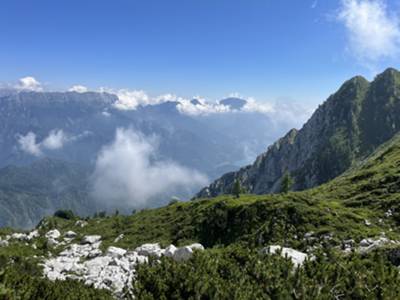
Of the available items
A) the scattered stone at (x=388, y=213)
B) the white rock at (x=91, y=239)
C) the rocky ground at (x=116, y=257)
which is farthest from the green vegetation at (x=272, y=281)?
the white rock at (x=91, y=239)

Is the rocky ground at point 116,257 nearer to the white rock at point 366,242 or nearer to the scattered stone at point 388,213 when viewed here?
the white rock at point 366,242

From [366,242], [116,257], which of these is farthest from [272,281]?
[116,257]

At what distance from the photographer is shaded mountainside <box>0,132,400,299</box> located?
1725 cm

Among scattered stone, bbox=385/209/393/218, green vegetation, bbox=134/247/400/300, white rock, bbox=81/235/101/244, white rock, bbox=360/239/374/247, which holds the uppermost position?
scattered stone, bbox=385/209/393/218

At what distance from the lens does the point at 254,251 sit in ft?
82.4

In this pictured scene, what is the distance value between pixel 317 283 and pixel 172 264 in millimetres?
8638

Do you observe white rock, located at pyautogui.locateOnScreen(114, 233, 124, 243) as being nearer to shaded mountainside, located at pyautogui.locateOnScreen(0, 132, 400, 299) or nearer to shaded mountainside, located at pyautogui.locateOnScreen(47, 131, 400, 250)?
shaded mountainside, located at pyautogui.locateOnScreen(0, 132, 400, 299)

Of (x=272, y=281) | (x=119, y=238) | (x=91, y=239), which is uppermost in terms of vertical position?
(x=119, y=238)

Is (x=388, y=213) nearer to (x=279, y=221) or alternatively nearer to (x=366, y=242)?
(x=279, y=221)

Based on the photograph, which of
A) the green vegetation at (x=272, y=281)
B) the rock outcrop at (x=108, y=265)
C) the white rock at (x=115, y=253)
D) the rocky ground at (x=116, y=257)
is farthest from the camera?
the white rock at (x=115, y=253)

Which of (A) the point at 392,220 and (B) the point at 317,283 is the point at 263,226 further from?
(B) the point at 317,283

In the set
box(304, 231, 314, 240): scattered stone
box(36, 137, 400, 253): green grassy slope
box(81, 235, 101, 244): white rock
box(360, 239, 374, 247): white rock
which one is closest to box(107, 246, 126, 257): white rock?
box(36, 137, 400, 253): green grassy slope

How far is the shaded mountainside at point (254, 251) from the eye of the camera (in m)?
17.2

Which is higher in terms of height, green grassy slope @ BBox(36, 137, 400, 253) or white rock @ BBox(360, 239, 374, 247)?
green grassy slope @ BBox(36, 137, 400, 253)
